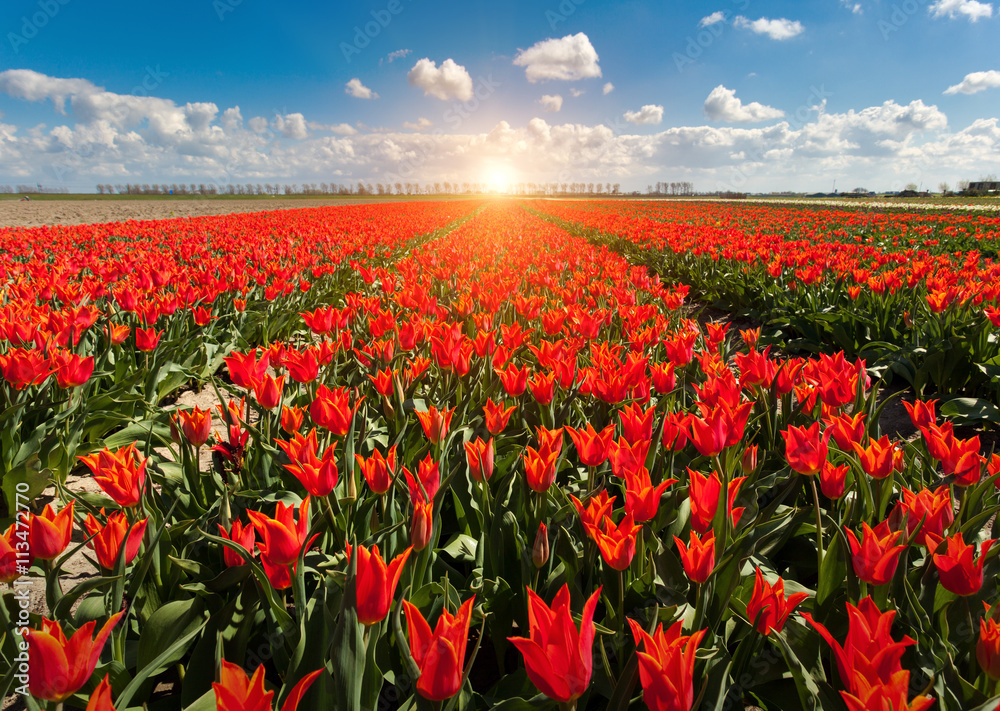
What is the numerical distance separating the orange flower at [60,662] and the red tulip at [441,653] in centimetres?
54

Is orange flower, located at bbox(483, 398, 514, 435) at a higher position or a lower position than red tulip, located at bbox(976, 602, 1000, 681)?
higher

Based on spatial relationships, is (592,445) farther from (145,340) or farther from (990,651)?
(145,340)

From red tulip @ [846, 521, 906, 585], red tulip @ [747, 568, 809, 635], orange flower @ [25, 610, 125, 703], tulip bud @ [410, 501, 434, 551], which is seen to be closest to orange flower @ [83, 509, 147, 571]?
orange flower @ [25, 610, 125, 703]

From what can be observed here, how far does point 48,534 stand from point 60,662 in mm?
433

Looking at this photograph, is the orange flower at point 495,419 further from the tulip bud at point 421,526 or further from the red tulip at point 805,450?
the red tulip at point 805,450

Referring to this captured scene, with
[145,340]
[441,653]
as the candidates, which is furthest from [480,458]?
[145,340]

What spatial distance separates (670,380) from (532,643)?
1.65m

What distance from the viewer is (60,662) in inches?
35.4

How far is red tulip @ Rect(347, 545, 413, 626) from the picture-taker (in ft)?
3.27

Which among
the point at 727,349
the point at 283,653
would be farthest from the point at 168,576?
the point at 727,349

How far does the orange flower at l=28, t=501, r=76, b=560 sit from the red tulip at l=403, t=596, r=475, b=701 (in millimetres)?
945

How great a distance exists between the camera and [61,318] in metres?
3.08

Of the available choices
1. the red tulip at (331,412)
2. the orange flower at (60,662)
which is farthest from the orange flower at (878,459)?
the orange flower at (60,662)

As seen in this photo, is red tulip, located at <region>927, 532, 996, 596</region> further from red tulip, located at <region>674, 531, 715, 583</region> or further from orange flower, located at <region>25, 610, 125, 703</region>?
orange flower, located at <region>25, 610, 125, 703</region>
